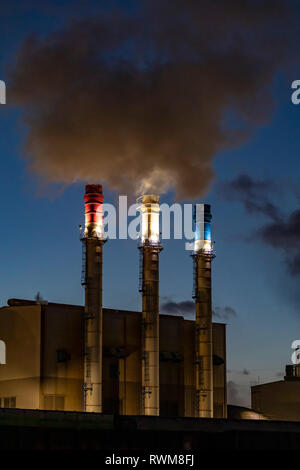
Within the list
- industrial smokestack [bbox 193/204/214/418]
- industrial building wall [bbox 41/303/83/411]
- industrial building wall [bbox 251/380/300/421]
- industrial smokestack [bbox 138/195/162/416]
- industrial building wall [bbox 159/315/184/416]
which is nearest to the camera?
industrial building wall [bbox 41/303/83/411]

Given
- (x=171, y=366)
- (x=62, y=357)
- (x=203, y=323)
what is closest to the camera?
(x=62, y=357)

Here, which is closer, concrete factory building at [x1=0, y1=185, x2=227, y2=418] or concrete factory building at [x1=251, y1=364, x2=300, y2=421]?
concrete factory building at [x1=0, y1=185, x2=227, y2=418]

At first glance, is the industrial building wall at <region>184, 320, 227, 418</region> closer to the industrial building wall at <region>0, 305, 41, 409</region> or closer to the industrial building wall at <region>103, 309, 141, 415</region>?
the industrial building wall at <region>103, 309, 141, 415</region>

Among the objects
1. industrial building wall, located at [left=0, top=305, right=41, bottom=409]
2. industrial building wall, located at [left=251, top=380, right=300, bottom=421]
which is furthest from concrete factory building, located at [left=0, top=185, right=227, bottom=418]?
industrial building wall, located at [left=251, top=380, right=300, bottom=421]

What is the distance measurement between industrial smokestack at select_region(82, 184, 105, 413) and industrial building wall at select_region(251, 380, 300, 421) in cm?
3226

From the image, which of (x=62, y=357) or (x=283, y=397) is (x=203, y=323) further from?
(x=283, y=397)

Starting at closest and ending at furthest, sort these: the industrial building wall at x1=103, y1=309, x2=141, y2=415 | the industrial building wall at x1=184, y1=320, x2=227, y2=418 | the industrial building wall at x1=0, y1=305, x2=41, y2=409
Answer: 1. the industrial building wall at x1=0, y1=305, x2=41, y2=409
2. the industrial building wall at x1=103, y1=309, x2=141, y2=415
3. the industrial building wall at x1=184, y1=320, x2=227, y2=418

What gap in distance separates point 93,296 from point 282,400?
35.1 metres

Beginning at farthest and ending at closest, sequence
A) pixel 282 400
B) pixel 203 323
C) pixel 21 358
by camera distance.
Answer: pixel 282 400 < pixel 203 323 < pixel 21 358

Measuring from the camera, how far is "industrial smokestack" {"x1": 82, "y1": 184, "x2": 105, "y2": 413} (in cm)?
6769

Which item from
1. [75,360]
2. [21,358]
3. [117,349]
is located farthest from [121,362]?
[21,358]

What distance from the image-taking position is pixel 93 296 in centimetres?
6919
